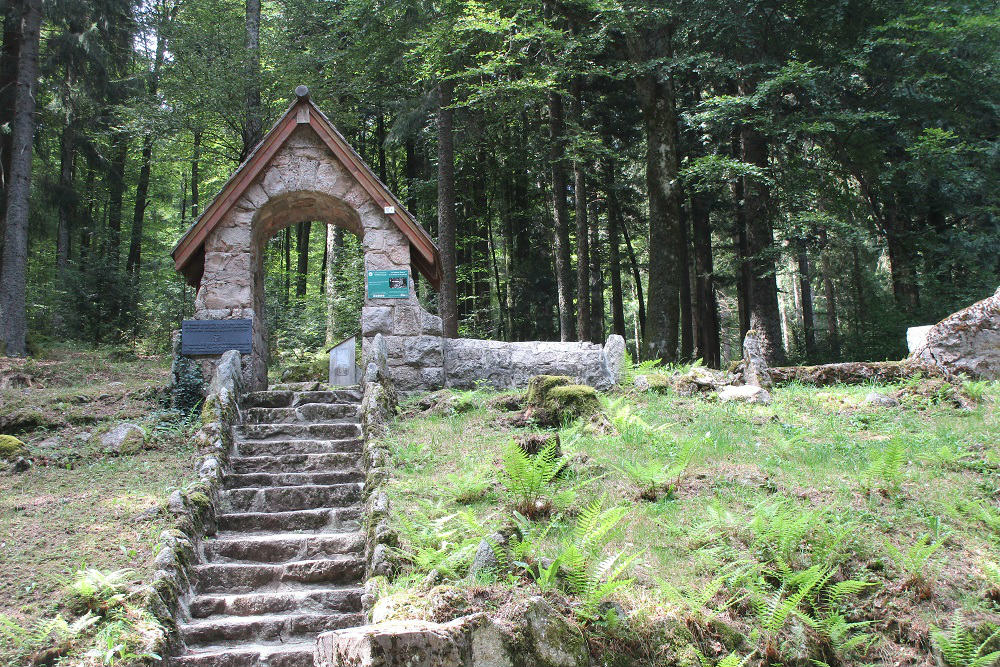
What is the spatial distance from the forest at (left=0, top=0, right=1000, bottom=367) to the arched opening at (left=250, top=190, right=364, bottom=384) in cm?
13

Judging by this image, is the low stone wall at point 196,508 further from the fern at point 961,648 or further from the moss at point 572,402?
the fern at point 961,648

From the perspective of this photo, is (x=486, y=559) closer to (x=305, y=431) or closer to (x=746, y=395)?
(x=305, y=431)

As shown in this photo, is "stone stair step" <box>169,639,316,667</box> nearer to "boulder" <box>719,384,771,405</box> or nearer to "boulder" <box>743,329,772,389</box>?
"boulder" <box>719,384,771,405</box>

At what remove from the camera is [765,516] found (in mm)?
5562

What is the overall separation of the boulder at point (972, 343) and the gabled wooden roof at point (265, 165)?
815 cm

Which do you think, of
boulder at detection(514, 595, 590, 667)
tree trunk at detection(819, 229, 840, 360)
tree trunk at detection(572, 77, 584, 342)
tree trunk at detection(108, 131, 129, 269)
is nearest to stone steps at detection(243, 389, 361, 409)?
boulder at detection(514, 595, 590, 667)

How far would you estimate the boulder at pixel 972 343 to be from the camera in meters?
9.67

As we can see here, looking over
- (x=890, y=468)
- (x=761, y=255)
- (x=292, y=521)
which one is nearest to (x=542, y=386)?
(x=292, y=521)

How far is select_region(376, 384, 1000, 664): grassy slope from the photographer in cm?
469

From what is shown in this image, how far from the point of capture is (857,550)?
5340 millimetres

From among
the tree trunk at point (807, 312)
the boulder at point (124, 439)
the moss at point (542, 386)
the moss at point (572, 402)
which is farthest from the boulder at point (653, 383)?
the boulder at point (124, 439)

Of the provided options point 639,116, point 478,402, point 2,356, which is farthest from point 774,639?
point 639,116

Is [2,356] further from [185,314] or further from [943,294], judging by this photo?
[943,294]

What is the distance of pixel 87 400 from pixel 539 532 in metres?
9.49
